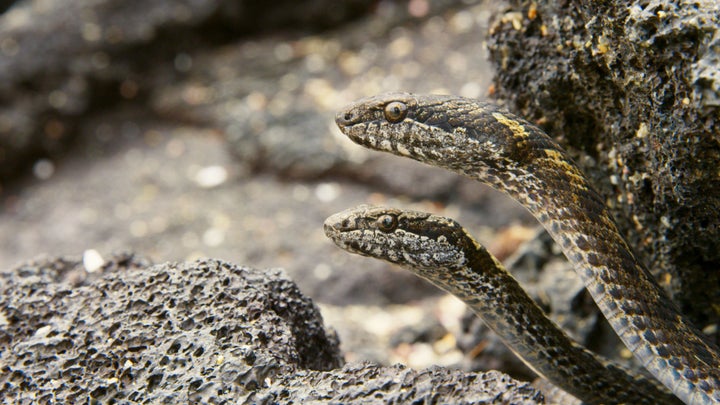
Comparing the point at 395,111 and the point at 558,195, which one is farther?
the point at 395,111

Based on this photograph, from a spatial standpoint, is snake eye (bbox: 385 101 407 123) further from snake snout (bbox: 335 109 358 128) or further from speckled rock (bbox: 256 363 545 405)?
speckled rock (bbox: 256 363 545 405)

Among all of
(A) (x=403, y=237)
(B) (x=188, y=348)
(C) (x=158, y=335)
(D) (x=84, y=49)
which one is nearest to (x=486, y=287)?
(A) (x=403, y=237)

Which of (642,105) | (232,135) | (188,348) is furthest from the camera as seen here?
(232,135)

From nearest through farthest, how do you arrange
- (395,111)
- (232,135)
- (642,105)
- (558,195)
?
(642,105) → (558,195) → (395,111) → (232,135)

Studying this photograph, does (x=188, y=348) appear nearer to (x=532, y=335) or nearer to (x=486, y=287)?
(x=486, y=287)

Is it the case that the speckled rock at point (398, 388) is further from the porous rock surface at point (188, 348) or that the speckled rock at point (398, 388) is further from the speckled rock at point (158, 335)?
the speckled rock at point (158, 335)

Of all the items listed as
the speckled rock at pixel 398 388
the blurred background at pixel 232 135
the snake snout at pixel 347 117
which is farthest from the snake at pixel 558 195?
the blurred background at pixel 232 135
